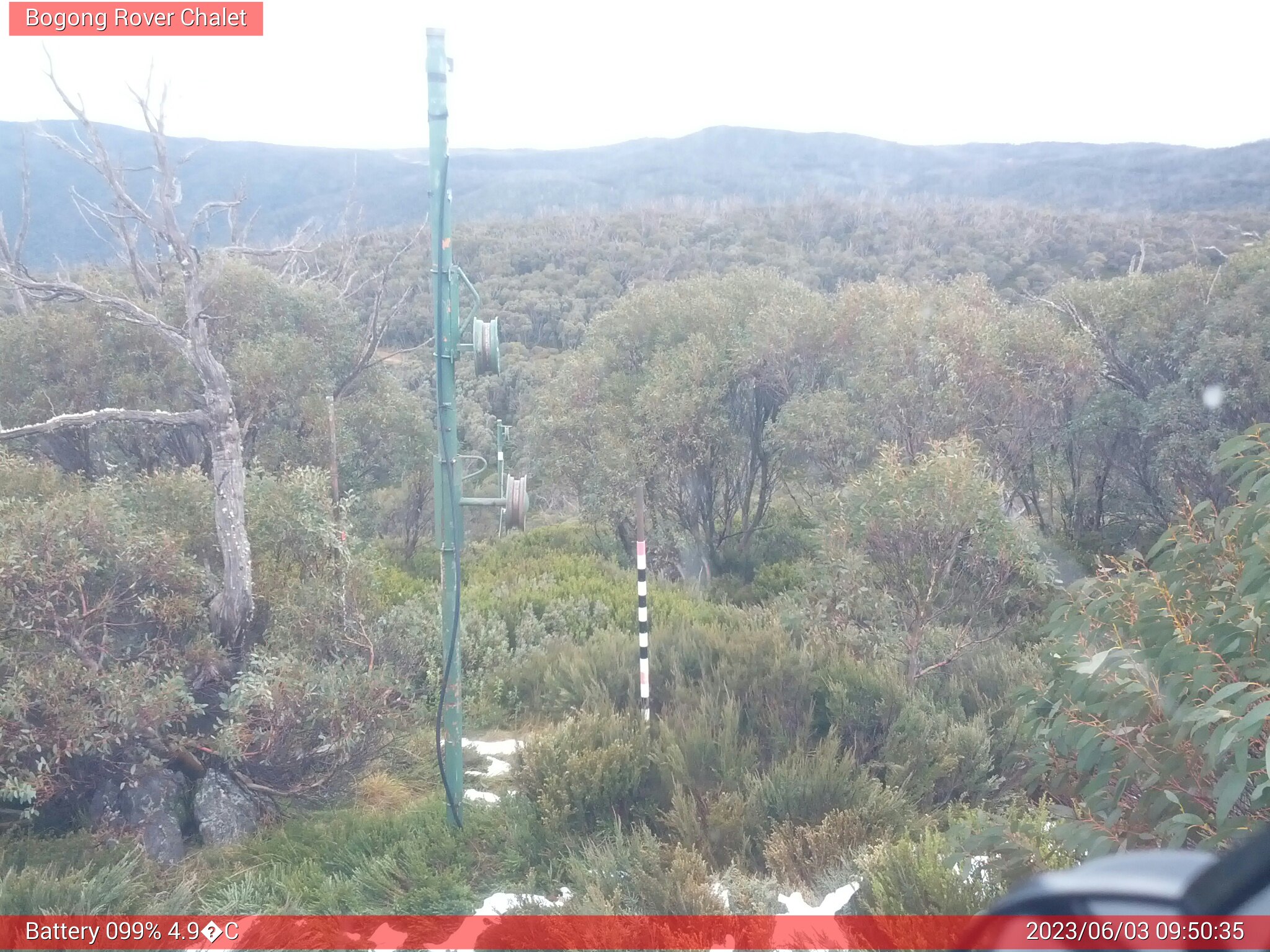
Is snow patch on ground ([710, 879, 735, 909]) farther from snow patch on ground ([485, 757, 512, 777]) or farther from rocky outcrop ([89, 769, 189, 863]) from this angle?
rocky outcrop ([89, 769, 189, 863])

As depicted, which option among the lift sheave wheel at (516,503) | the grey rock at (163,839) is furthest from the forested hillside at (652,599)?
the lift sheave wheel at (516,503)

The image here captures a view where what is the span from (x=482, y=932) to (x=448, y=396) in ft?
8.67

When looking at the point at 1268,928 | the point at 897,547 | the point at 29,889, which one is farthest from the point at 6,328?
the point at 1268,928

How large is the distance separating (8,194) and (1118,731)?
33912 mm

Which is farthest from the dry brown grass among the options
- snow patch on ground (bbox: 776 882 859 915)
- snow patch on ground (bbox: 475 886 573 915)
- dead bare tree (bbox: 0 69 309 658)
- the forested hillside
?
snow patch on ground (bbox: 776 882 859 915)

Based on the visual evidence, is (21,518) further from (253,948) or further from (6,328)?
(6,328)

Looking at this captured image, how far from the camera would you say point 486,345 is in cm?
480

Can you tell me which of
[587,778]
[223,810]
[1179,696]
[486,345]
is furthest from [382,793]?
[1179,696]

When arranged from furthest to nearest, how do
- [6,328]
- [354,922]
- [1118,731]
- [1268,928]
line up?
[6,328] → [354,922] → [1118,731] → [1268,928]

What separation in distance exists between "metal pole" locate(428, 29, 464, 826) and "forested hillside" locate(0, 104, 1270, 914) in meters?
0.46

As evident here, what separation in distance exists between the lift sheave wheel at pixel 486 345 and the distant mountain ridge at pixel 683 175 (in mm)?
29213

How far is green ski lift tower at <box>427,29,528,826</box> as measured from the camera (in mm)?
4750

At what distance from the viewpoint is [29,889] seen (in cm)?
367

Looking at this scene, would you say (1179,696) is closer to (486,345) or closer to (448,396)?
(486,345)
